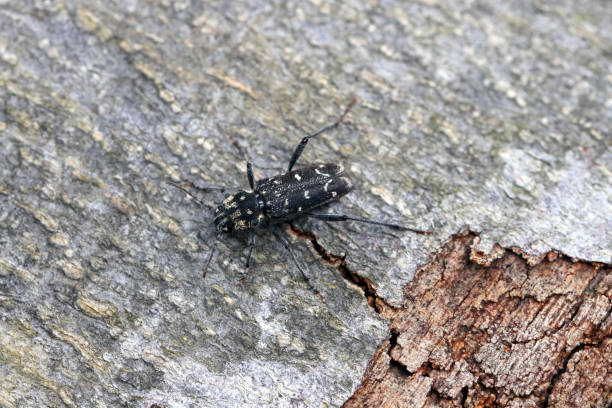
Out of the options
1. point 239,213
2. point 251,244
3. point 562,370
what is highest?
point 239,213

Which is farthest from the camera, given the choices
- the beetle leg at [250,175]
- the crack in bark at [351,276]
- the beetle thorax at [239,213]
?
the beetle leg at [250,175]

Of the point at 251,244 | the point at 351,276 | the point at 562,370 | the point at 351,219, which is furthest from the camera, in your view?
the point at 251,244

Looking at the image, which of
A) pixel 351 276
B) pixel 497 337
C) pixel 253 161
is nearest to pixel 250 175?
pixel 253 161

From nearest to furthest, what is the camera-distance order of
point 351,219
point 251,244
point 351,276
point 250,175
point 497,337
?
point 497,337
point 351,276
point 351,219
point 251,244
point 250,175

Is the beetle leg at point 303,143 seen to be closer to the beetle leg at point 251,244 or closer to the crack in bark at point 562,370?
the beetle leg at point 251,244

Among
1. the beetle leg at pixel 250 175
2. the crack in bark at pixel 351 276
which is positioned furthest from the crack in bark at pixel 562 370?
the beetle leg at pixel 250 175

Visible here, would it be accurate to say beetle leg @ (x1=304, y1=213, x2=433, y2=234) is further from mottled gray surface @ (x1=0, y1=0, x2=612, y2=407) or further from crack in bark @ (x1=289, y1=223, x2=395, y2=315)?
crack in bark @ (x1=289, y1=223, x2=395, y2=315)

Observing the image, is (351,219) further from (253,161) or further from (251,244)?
(253,161)
